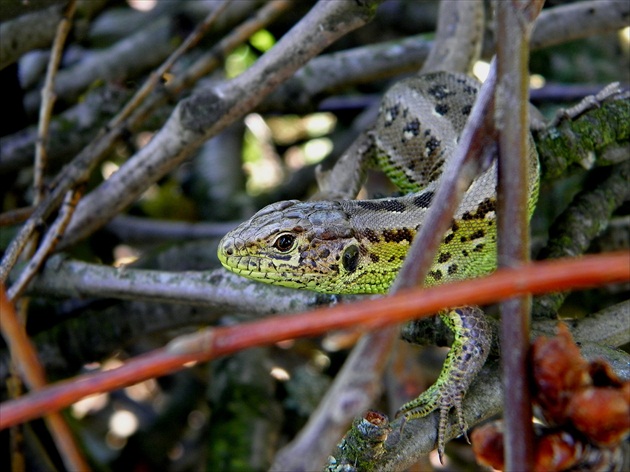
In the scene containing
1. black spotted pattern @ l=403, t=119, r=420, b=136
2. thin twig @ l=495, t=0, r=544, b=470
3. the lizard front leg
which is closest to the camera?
thin twig @ l=495, t=0, r=544, b=470

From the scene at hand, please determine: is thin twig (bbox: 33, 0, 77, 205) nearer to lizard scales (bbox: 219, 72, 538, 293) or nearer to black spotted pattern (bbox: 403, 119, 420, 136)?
lizard scales (bbox: 219, 72, 538, 293)

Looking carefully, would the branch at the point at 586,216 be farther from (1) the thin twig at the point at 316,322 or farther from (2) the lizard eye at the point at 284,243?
(1) the thin twig at the point at 316,322

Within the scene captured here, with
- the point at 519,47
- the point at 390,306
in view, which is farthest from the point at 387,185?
the point at 390,306

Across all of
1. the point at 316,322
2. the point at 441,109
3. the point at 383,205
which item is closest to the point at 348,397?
the point at 316,322

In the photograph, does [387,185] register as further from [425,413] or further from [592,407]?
[592,407]

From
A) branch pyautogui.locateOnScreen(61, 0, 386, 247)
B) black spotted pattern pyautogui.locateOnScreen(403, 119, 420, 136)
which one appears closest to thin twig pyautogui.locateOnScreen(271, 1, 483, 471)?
branch pyautogui.locateOnScreen(61, 0, 386, 247)

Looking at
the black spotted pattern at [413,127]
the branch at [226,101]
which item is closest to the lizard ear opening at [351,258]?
the branch at [226,101]

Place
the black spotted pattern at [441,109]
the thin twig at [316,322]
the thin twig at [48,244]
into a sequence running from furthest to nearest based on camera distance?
1. the black spotted pattern at [441,109]
2. the thin twig at [48,244]
3. the thin twig at [316,322]
